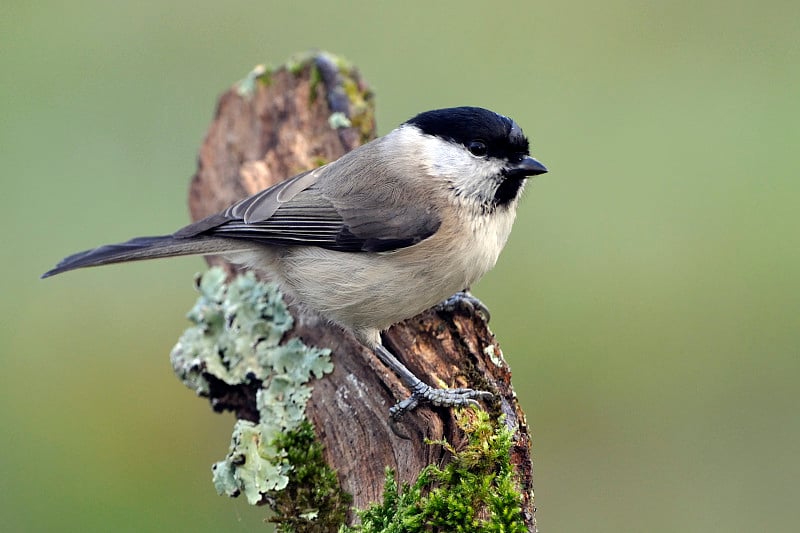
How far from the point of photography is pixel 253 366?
11.8 ft

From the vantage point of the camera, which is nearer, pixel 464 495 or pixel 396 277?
pixel 464 495

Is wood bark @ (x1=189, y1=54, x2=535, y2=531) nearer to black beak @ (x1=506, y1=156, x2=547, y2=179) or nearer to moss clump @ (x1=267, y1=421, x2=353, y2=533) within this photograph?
moss clump @ (x1=267, y1=421, x2=353, y2=533)

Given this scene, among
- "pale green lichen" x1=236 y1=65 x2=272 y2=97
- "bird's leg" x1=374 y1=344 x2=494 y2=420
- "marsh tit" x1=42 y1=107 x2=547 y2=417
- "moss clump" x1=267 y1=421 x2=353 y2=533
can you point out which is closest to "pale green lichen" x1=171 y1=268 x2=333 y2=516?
"moss clump" x1=267 y1=421 x2=353 y2=533

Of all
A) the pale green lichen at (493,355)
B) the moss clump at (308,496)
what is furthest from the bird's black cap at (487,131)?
the moss clump at (308,496)

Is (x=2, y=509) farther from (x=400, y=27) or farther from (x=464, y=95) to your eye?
(x=400, y=27)

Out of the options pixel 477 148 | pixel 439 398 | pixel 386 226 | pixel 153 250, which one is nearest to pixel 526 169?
pixel 477 148

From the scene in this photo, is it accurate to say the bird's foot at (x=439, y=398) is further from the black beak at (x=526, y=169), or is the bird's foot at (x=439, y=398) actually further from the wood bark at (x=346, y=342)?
the black beak at (x=526, y=169)

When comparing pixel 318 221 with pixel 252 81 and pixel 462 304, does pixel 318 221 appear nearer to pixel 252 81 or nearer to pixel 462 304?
pixel 462 304

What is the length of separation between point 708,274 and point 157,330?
12.3 feet

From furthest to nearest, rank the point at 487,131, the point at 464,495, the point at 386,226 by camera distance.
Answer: the point at 386,226
the point at 487,131
the point at 464,495

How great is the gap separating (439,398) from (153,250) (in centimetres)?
156

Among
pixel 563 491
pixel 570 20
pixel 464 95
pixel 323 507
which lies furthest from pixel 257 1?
pixel 323 507

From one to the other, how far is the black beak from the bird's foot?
0.92 meters

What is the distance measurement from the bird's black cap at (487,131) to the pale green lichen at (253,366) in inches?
41.5
